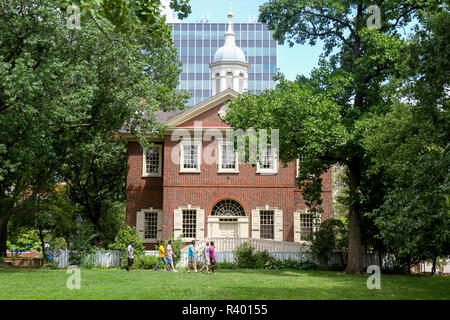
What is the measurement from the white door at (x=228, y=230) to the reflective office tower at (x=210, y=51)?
3344 inches

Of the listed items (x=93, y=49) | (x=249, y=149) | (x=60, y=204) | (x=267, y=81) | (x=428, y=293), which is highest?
(x=267, y=81)

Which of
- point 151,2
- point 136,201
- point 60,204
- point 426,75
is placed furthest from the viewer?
point 136,201

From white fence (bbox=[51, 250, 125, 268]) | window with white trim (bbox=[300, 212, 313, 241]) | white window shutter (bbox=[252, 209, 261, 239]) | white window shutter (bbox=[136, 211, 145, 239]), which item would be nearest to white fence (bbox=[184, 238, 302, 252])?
white window shutter (bbox=[252, 209, 261, 239])

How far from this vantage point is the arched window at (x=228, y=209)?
112 ft

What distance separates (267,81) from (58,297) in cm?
10765

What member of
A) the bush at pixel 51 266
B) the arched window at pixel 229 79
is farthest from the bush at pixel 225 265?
the arched window at pixel 229 79

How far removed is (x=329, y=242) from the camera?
91.7 ft

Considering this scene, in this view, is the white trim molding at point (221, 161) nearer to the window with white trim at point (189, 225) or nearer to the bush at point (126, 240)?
the window with white trim at point (189, 225)

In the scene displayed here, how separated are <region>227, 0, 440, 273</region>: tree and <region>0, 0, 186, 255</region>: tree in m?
5.32

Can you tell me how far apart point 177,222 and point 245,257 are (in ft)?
20.2

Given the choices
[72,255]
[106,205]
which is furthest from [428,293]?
[106,205]

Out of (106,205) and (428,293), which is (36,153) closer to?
(428,293)

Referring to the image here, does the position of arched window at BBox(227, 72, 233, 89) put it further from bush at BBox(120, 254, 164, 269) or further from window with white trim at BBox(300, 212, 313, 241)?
bush at BBox(120, 254, 164, 269)

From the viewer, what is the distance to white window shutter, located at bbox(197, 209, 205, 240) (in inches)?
1316
